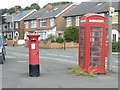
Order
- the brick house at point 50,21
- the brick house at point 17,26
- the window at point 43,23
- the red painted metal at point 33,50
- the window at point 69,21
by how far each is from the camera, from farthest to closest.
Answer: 1. the brick house at point 17,26
2. the window at point 43,23
3. the brick house at point 50,21
4. the window at point 69,21
5. the red painted metal at point 33,50

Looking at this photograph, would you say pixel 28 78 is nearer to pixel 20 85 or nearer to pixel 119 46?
pixel 20 85

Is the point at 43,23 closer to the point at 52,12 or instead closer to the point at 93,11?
the point at 52,12

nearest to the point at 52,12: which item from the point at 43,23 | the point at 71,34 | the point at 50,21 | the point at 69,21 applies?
the point at 50,21

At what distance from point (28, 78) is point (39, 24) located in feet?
164

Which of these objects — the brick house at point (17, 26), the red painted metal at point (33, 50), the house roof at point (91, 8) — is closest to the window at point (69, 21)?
the house roof at point (91, 8)

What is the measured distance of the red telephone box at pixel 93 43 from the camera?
10812 mm

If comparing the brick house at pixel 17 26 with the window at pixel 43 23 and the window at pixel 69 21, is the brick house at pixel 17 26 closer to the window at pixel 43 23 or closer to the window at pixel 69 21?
the window at pixel 43 23

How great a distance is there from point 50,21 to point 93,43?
4512cm

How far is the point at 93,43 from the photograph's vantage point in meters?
10.9

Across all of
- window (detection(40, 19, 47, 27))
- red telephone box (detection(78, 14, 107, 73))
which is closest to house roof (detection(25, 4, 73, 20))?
window (detection(40, 19, 47, 27))

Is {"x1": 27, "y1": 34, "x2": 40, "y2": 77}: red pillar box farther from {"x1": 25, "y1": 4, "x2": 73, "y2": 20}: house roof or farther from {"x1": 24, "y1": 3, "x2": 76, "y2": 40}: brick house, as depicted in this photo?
{"x1": 25, "y1": 4, "x2": 73, "y2": 20}: house roof

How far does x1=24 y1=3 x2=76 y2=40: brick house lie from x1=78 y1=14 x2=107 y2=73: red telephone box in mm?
40907

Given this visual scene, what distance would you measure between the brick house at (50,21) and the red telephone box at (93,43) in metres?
40.9

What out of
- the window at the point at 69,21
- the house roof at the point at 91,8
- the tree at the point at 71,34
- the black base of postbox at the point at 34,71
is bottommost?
the black base of postbox at the point at 34,71
